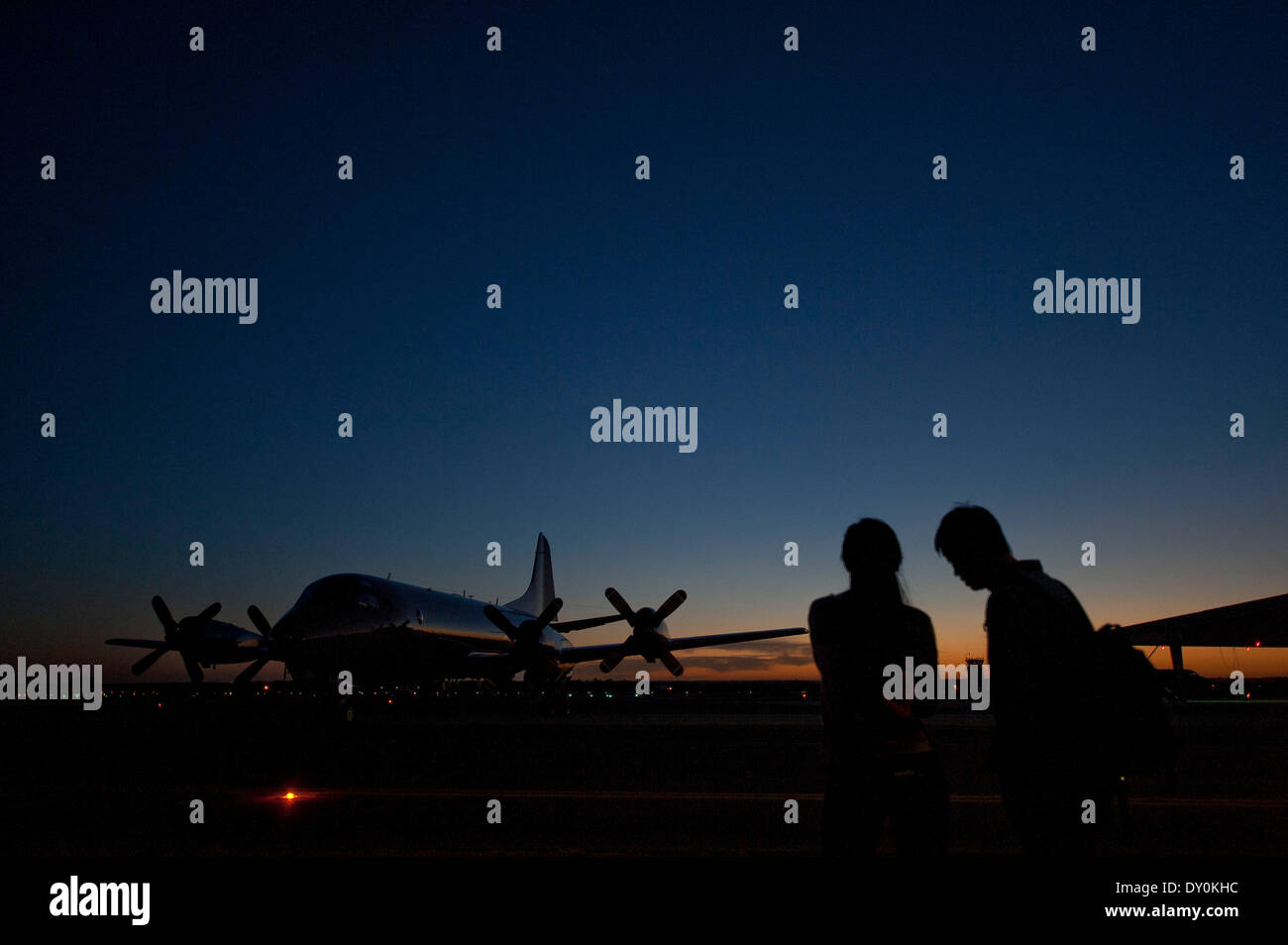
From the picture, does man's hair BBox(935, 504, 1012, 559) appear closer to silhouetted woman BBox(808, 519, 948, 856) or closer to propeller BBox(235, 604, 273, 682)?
silhouetted woman BBox(808, 519, 948, 856)

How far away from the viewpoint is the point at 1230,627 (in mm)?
38000

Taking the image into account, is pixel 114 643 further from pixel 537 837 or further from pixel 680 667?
pixel 537 837

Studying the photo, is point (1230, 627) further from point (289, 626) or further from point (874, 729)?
point (874, 729)

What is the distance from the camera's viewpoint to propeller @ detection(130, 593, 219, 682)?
25344mm

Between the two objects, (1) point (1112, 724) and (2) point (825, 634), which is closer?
(1) point (1112, 724)

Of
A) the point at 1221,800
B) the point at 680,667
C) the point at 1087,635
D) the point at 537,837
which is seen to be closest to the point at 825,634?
the point at 1087,635

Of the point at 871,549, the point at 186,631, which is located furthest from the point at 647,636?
the point at 871,549

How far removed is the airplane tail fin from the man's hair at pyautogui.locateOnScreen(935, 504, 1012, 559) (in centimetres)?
4758

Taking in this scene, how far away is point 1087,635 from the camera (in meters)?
3.43

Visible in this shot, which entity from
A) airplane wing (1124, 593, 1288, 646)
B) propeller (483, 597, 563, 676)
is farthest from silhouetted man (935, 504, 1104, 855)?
airplane wing (1124, 593, 1288, 646)

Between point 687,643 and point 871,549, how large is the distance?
28916 millimetres

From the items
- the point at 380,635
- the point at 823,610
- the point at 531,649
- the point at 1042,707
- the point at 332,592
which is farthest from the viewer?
the point at 531,649
